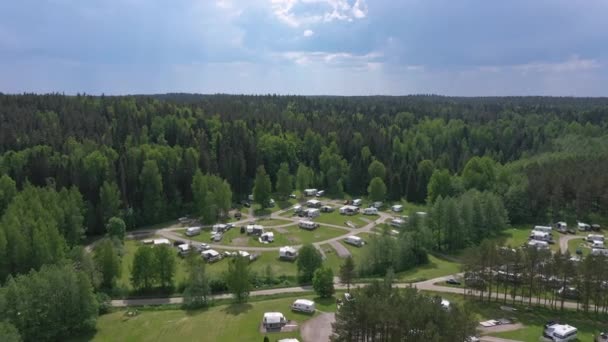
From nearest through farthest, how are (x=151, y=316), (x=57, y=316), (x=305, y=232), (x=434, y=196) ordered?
(x=57, y=316), (x=151, y=316), (x=305, y=232), (x=434, y=196)

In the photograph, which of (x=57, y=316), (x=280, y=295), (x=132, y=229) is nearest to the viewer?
(x=57, y=316)

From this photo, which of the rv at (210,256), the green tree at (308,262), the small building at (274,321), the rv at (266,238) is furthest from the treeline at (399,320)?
the rv at (266,238)

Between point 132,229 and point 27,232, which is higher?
point 27,232

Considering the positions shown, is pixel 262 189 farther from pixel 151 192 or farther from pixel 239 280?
pixel 239 280

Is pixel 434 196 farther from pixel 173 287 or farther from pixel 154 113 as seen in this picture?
pixel 154 113

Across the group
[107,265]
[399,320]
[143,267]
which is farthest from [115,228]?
[399,320]

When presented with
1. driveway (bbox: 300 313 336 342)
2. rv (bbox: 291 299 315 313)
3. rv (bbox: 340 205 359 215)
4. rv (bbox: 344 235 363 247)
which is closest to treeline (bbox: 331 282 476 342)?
driveway (bbox: 300 313 336 342)

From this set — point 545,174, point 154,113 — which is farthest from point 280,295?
point 154,113
